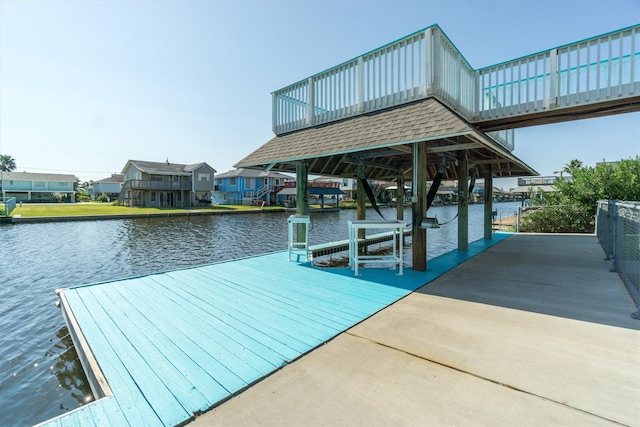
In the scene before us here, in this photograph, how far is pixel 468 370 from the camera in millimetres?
2359

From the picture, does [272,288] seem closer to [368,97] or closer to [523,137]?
[368,97]

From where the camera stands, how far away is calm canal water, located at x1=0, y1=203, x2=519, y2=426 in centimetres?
338

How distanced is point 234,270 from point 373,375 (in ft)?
14.2

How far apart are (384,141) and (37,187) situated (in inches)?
2376

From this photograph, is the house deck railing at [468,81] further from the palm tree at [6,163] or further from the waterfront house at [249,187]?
the palm tree at [6,163]

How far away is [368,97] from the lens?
682cm

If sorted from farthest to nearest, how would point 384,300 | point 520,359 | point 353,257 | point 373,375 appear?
point 353,257
point 384,300
point 520,359
point 373,375

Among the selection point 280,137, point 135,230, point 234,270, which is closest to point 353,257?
point 234,270

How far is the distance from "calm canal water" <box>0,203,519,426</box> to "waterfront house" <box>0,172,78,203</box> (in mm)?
34159

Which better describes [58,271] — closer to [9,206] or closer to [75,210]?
[9,206]

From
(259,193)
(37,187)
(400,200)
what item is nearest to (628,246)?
(400,200)

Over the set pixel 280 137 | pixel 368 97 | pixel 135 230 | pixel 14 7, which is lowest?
pixel 135 230

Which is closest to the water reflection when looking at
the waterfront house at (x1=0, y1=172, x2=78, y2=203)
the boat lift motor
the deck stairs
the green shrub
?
the boat lift motor

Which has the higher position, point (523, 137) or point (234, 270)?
point (523, 137)
